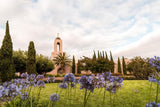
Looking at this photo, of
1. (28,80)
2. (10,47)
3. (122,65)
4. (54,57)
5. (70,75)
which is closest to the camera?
(70,75)

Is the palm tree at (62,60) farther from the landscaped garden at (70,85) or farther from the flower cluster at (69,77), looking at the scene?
the flower cluster at (69,77)

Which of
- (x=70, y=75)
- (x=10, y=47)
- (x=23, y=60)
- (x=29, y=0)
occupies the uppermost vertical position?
(x=29, y=0)

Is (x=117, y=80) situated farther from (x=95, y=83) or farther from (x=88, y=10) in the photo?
(x=88, y=10)

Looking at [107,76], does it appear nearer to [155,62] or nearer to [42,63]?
[155,62]

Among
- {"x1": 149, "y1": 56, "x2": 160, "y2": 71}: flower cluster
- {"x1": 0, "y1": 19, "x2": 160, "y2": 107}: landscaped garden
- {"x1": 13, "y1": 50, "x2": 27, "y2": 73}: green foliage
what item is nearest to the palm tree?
{"x1": 0, "y1": 19, "x2": 160, "y2": 107}: landscaped garden

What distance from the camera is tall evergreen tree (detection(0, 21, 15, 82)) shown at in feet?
44.3

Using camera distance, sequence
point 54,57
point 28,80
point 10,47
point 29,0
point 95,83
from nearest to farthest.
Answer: point 95,83, point 28,80, point 29,0, point 10,47, point 54,57

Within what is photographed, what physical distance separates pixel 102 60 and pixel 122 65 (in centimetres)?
1580

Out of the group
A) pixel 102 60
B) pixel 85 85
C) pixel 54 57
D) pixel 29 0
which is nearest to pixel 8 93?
pixel 85 85

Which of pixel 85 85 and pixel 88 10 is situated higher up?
pixel 88 10

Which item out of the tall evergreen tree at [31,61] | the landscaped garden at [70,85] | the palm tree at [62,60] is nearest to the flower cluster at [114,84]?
the landscaped garden at [70,85]

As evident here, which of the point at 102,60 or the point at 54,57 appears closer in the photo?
the point at 102,60

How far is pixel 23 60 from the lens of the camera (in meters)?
19.5

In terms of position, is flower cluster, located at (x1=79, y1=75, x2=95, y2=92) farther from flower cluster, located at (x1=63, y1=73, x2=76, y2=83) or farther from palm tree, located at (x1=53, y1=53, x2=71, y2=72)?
palm tree, located at (x1=53, y1=53, x2=71, y2=72)
